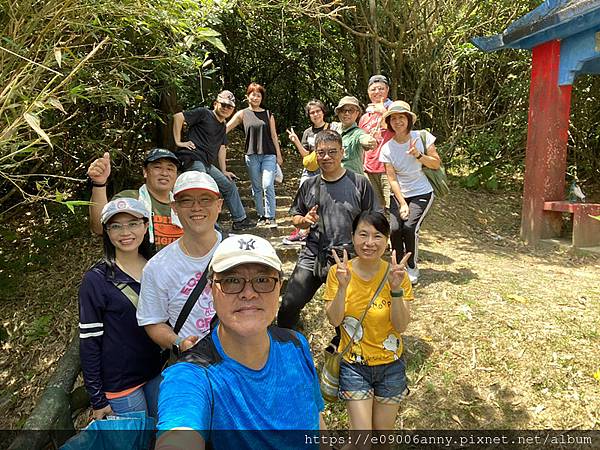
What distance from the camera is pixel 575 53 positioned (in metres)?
6.52

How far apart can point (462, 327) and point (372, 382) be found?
1.87 metres

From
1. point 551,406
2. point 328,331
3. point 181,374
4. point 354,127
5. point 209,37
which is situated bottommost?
point 551,406

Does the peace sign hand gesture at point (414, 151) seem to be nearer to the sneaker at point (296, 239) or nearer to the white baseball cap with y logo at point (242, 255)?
the sneaker at point (296, 239)

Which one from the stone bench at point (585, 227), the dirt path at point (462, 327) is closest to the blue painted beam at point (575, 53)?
the stone bench at point (585, 227)

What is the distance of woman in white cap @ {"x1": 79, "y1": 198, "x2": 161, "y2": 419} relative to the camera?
7.64ft

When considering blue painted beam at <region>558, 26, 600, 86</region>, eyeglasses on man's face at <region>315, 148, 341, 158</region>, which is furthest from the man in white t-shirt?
blue painted beam at <region>558, 26, 600, 86</region>

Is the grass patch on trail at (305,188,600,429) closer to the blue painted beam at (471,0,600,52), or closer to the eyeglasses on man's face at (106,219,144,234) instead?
the eyeglasses on man's face at (106,219,144,234)

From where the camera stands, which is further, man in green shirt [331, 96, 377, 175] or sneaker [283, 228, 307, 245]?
sneaker [283, 228, 307, 245]

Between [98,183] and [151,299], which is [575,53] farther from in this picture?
[151,299]

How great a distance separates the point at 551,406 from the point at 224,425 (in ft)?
10.0

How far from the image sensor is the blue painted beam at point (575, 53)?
625cm

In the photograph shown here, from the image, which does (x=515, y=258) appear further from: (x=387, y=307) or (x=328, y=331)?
(x=387, y=307)

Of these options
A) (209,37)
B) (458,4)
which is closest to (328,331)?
(209,37)

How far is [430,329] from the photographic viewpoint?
4332 millimetres
